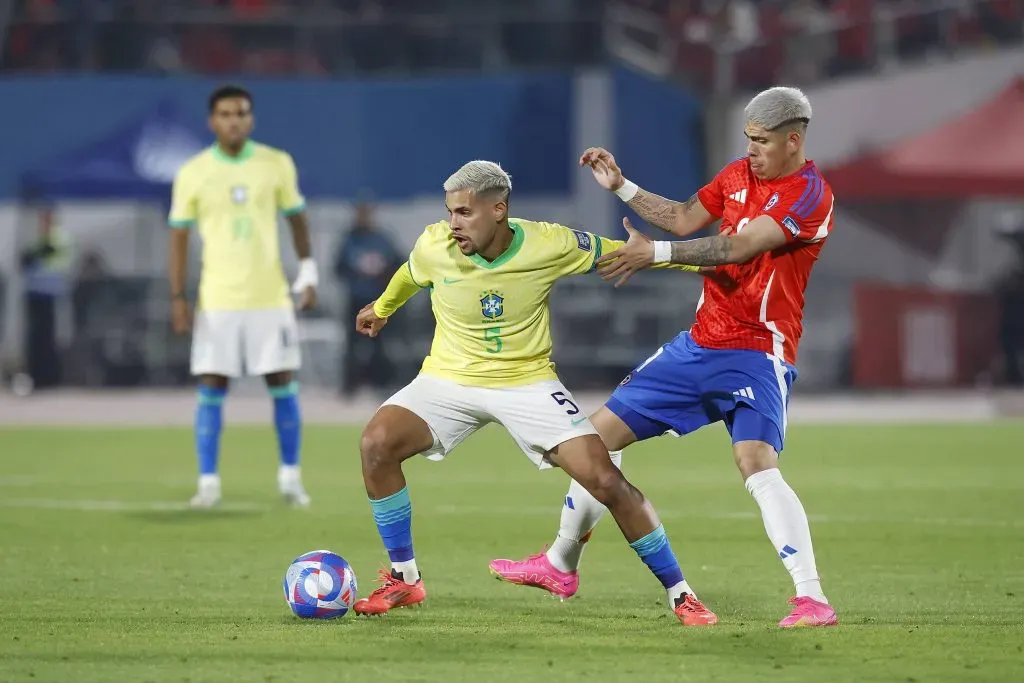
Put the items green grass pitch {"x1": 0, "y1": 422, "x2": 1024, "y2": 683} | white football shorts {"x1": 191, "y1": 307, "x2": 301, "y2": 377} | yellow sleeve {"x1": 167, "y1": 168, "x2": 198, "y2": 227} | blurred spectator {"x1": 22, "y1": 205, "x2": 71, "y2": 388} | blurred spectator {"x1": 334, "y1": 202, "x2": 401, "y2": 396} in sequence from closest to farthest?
green grass pitch {"x1": 0, "y1": 422, "x2": 1024, "y2": 683} < white football shorts {"x1": 191, "y1": 307, "x2": 301, "y2": 377} < yellow sleeve {"x1": 167, "y1": 168, "x2": 198, "y2": 227} < blurred spectator {"x1": 334, "y1": 202, "x2": 401, "y2": 396} < blurred spectator {"x1": 22, "y1": 205, "x2": 71, "y2": 388}

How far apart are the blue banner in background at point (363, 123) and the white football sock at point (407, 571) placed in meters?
18.1

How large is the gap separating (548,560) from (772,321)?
1421mm

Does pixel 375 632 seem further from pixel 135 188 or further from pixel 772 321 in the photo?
pixel 135 188

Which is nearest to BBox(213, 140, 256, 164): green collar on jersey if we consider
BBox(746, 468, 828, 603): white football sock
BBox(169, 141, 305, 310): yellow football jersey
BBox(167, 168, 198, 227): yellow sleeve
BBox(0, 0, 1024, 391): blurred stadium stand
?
BBox(169, 141, 305, 310): yellow football jersey

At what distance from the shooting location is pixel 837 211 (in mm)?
25172

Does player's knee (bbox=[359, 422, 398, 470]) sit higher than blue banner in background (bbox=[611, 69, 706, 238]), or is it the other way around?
blue banner in background (bbox=[611, 69, 706, 238])

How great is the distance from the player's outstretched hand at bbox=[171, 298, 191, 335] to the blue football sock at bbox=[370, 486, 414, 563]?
13.3 feet

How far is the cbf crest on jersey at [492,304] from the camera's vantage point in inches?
278

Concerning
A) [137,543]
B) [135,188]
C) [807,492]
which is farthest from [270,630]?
[135,188]

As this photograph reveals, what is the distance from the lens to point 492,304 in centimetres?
707

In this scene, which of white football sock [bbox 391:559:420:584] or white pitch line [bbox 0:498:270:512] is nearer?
white football sock [bbox 391:559:420:584]

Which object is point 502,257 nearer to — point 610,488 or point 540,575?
point 610,488

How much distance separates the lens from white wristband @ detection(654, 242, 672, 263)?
21.8ft

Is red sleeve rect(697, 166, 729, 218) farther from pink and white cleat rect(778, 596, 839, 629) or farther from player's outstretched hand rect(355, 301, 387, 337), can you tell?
pink and white cleat rect(778, 596, 839, 629)
